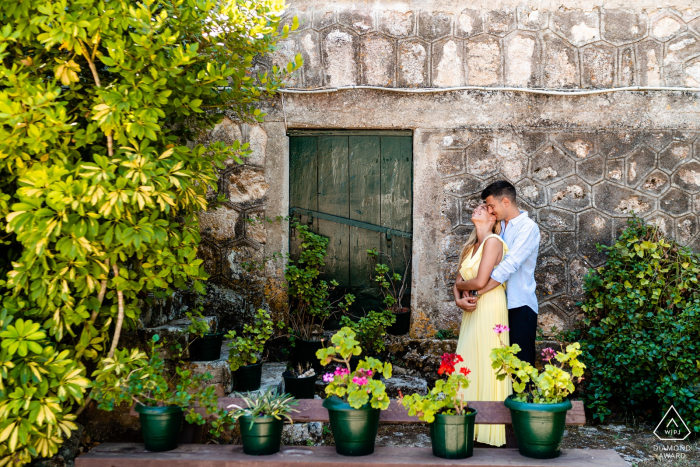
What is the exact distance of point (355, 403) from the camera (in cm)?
230

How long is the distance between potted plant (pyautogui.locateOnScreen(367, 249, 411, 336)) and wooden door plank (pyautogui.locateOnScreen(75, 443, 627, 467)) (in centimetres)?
170

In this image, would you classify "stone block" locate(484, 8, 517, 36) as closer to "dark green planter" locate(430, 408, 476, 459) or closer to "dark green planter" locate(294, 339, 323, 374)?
"dark green planter" locate(294, 339, 323, 374)

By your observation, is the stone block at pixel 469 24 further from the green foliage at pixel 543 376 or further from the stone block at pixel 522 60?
the green foliage at pixel 543 376

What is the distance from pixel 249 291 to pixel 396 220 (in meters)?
1.25

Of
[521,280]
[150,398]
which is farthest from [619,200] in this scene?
[150,398]

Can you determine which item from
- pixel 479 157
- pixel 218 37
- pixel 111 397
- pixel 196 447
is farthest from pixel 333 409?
pixel 479 157

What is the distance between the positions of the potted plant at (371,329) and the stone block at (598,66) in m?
2.32

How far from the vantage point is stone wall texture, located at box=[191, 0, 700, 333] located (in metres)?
4.36

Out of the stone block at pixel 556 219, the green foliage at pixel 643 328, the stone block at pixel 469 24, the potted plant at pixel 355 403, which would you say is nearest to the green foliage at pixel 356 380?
the potted plant at pixel 355 403

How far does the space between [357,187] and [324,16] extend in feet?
4.33

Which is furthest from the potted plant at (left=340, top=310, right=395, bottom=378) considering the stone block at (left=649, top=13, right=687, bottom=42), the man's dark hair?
the stone block at (left=649, top=13, right=687, bottom=42)

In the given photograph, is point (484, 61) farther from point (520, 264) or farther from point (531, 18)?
point (520, 264)

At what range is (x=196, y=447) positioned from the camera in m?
2.54

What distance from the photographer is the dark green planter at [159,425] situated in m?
2.46
